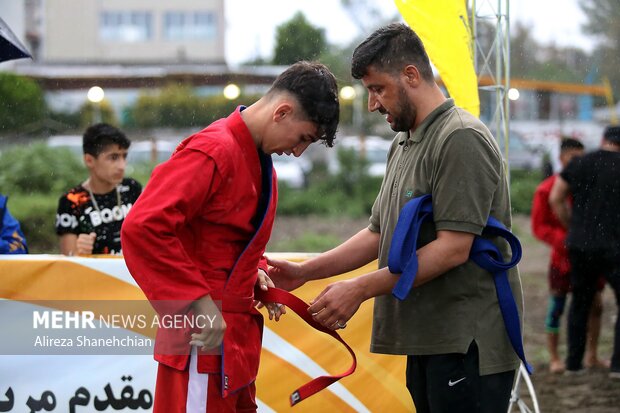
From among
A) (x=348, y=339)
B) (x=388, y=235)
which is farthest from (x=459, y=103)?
(x=388, y=235)

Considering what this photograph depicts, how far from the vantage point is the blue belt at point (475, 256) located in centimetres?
288

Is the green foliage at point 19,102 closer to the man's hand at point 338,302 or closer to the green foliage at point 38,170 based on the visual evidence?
the green foliage at point 38,170

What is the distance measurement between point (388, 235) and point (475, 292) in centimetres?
37

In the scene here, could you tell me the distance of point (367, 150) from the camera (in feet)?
71.1

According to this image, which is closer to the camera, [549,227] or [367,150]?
[549,227]

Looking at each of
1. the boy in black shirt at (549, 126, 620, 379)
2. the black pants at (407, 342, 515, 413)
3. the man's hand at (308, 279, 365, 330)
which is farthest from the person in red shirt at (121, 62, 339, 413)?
the boy in black shirt at (549, 126, 620, 379)

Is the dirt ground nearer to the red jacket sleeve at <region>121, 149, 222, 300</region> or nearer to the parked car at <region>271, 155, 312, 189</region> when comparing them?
the red jacket sleeve at <region>121, 149, 222, 300</region>

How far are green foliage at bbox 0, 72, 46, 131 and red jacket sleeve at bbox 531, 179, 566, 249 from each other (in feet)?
39.3

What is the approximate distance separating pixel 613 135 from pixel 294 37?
8126mm

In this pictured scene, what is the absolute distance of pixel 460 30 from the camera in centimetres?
468

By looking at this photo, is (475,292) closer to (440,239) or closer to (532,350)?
(440,239)

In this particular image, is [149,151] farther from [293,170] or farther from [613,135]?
[613,135]

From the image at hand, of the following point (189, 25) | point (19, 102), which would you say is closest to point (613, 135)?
point (19, 102)

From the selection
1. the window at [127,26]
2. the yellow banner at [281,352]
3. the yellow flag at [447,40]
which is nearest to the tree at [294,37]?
the yellow flag at [447,40]
